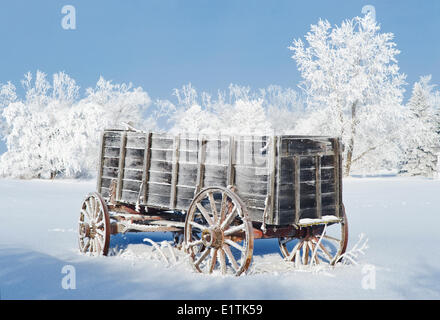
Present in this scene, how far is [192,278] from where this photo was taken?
5129 millimetres

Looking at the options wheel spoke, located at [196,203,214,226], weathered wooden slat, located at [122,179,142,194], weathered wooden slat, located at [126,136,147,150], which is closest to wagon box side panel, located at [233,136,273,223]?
wheel spoke, located at [196,203,214,226]

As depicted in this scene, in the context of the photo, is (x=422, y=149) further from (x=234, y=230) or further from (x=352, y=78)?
(x=234, y=230)

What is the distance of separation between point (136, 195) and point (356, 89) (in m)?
22.0

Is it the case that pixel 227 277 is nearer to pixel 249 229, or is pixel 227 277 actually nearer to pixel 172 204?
pixel 249 229

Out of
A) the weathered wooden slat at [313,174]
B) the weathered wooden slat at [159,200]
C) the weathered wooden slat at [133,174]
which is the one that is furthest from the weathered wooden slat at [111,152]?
the weathered wooden slat at [313,174]

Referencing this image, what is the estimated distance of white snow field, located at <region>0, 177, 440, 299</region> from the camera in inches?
175

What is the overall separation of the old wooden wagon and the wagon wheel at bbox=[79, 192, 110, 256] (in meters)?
0.02

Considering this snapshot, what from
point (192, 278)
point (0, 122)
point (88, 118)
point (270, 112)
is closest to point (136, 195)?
point (192, 278)

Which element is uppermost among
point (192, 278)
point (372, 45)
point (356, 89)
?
point (372, 45)

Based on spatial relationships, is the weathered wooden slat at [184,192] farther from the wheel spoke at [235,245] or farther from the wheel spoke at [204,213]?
the wheel spoke at [235,245]

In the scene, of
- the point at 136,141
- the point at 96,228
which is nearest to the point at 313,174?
the point at 136,141

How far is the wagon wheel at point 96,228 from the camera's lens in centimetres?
686

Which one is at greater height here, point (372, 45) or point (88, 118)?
point (372, 45)

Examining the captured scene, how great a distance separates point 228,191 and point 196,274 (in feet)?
3.69
